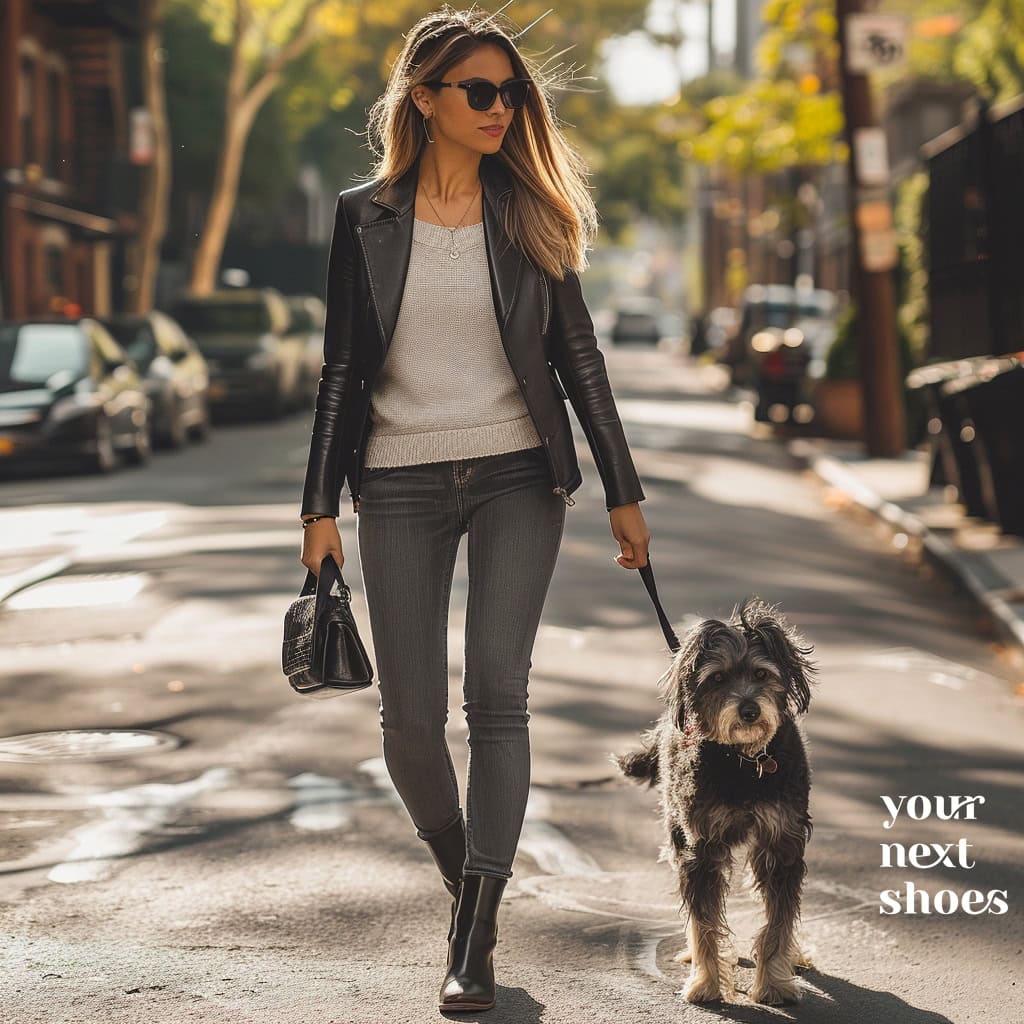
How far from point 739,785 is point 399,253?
1.37m

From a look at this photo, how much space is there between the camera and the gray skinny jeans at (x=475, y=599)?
181 inches

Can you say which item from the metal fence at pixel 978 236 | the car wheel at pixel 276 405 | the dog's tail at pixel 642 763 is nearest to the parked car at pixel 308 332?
the car wheel at pixel 276 405

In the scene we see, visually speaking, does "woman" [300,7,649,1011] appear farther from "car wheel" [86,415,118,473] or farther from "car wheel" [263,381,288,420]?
"car wheel" [263,381,288,420]

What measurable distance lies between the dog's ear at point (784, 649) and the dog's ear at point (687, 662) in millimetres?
76

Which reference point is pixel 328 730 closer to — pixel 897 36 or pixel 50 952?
pixel 50 952

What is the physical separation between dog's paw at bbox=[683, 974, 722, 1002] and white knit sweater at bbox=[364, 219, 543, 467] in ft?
4.10

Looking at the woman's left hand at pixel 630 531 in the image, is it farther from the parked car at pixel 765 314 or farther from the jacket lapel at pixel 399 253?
the parked car at pixel 765 314

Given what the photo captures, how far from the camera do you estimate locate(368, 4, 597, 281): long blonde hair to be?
4.57m

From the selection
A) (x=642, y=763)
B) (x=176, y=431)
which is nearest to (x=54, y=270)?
(x=176, y=431)

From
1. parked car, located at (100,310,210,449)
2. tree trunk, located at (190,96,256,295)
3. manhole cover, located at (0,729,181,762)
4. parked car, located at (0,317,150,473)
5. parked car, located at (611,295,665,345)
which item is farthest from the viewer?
parked car, located at (611,295,665,345)

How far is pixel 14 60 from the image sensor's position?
33688mm

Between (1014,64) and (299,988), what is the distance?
1214 inches

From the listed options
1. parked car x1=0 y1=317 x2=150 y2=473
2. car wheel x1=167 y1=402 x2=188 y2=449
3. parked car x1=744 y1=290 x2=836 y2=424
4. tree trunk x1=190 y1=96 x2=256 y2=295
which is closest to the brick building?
tree trunk x1=190 y1=96 x2=256 y2=295

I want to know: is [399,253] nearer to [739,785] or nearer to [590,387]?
[590,387]
